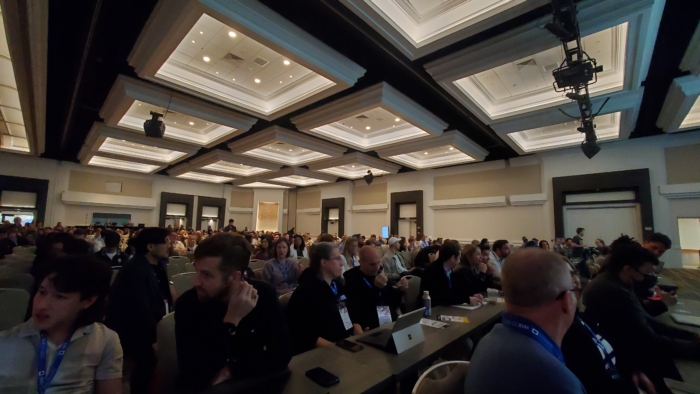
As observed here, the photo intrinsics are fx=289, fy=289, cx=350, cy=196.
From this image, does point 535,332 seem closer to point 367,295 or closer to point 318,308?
point 318,308

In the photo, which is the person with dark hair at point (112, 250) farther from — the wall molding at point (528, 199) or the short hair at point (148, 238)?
the wall molding at point (528, 199)

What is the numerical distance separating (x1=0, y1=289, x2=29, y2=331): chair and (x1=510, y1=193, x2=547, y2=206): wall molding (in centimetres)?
1249

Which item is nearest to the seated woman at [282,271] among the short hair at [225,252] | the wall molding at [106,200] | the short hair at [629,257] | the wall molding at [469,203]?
the short hair at [225,252]

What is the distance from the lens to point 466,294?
10.5 ft

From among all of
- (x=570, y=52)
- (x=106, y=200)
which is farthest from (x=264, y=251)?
(x=106, y=200)

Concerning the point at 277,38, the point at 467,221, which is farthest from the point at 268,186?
the point at 277,38

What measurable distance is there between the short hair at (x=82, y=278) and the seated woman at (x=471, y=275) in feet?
10.2

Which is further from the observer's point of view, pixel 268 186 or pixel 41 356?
pixel 268 186

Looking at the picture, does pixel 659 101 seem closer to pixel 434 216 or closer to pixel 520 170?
pixel 520 170

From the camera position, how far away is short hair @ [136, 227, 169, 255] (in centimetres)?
247

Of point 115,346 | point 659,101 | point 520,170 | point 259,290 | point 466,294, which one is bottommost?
point 466,294

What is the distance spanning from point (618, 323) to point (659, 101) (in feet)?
24.3

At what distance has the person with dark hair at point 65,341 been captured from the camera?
1.09 metres

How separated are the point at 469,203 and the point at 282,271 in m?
10.1
